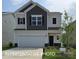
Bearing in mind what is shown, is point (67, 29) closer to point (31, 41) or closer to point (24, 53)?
point (31, 41)

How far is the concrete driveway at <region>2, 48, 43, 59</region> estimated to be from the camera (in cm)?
186

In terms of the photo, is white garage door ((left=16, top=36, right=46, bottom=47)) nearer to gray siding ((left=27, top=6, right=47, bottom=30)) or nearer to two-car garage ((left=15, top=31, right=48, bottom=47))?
two-car garage ((left=15, top=31, right=48, bottom=47))

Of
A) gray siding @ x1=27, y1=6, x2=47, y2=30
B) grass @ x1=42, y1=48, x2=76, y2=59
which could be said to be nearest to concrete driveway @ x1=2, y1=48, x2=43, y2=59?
grass @ x1=42, y1=48, x2=76, y2=59

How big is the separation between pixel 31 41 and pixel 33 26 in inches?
6.3

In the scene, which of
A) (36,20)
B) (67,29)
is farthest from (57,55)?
(36,20)

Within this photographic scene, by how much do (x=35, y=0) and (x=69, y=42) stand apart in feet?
1.80

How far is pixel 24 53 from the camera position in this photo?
1.92m

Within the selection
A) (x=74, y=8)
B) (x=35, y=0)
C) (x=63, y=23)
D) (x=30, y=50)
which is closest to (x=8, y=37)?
(x=30, y=50)

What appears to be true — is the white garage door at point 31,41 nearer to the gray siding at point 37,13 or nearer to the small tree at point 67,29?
the gray siding at point 37,13

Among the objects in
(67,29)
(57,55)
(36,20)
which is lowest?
(57,55)

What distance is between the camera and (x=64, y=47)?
1915 millimetres

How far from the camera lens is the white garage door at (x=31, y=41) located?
1989 millimetres

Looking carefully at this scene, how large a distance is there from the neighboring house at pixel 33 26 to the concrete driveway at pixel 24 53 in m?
0.08

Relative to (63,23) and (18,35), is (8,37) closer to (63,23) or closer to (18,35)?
(18,35)
